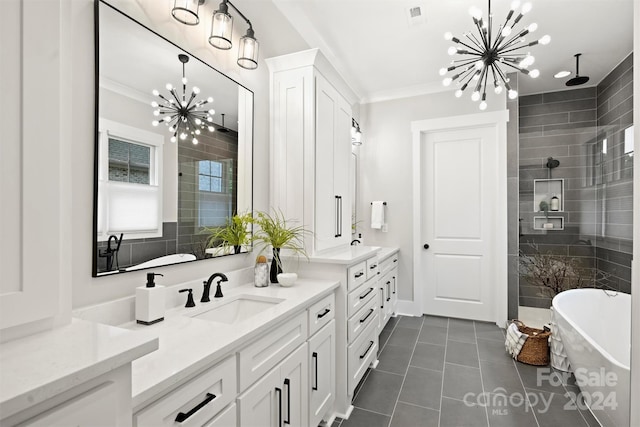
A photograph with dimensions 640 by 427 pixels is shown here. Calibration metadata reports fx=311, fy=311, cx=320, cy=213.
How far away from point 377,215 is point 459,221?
0.99m

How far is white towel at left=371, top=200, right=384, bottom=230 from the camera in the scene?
4.00 metres

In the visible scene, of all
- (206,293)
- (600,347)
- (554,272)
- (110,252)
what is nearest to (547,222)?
(554,272)

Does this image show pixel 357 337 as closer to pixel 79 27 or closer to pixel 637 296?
pixel 637 296

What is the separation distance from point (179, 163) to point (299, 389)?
4.22 feet

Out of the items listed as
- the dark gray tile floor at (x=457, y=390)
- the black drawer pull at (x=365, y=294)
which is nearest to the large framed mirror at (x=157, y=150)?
the black drawer pull at (x=365, y=294)

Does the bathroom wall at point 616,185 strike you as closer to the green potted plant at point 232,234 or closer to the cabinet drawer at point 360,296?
the cabinet drawer at point 360,296

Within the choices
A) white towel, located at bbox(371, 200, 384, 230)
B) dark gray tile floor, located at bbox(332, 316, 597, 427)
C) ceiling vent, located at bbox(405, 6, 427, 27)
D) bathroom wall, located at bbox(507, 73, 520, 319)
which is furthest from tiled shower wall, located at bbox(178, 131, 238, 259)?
bathroom wall, located at bbox(507, 73, 520, 319)

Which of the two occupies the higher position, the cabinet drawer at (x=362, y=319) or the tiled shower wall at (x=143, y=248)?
the tiled shower wall at (x=143, y=248)

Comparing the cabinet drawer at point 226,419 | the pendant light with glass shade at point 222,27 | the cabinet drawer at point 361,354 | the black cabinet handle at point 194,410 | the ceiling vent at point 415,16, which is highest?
the ceiling vent at point 415,16

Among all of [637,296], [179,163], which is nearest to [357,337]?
[179,163]

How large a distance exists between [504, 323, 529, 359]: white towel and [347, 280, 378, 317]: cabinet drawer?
4.34ft

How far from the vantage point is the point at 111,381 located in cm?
68

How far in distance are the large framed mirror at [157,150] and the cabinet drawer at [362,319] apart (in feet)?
3.06

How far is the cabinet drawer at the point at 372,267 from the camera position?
252 cm
